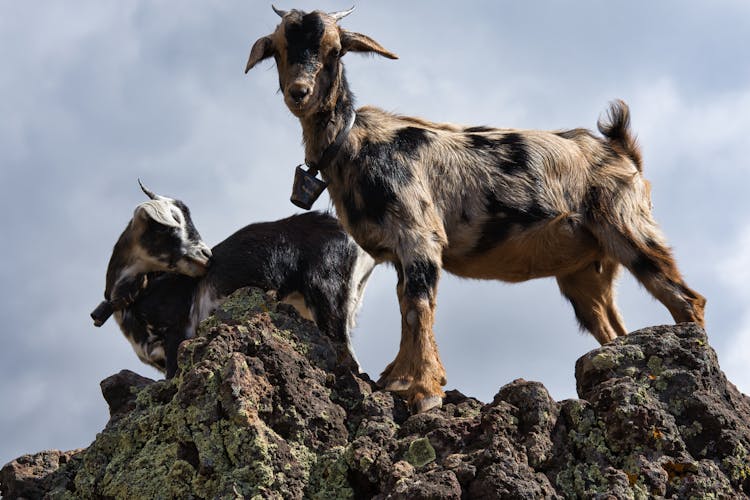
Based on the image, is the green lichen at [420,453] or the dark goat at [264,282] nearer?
the green lichen at [420,453]

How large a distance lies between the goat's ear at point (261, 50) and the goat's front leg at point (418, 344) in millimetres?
1771

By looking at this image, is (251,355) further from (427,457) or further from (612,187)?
A: (612,187)

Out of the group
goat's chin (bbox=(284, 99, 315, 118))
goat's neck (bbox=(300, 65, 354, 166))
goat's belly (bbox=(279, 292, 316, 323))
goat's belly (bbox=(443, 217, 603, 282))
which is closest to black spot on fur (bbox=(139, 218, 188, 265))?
goat's belly (bbox=(279, 292, 316, 323))

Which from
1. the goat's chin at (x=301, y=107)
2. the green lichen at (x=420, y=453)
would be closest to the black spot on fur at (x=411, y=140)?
the goat's chin at (x=301, y=107)

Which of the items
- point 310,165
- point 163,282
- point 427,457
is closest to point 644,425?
point 427,457

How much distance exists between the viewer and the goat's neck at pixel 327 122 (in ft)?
25.4

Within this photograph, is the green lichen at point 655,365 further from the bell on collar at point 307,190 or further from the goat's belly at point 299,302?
the goat's belly at point 299,302

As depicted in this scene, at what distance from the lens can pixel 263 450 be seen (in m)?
5.59

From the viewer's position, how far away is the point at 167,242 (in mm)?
9328

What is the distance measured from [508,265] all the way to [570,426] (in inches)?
97.0

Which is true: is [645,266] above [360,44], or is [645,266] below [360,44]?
below

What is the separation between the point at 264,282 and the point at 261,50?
2099 millimetres

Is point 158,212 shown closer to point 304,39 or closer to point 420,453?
point 304,39

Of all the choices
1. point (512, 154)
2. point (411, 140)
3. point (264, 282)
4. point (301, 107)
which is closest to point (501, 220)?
point (512, 154)
